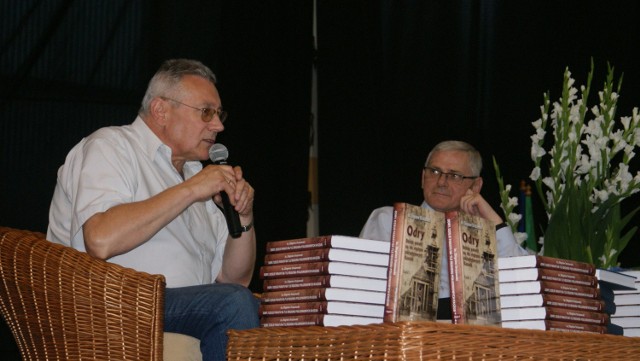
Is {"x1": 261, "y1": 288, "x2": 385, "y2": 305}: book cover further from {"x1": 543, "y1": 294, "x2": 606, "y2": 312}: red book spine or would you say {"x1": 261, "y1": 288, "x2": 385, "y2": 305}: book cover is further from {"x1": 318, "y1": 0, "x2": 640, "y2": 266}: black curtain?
{"x1": 318, "y1": 0, "x2": 640, "y2": 266}: black curtain

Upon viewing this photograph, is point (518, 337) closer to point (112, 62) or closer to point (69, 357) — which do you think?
point (69, 357)

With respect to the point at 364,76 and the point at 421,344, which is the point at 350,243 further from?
the point at 364,76

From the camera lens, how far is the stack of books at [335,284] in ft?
6.18

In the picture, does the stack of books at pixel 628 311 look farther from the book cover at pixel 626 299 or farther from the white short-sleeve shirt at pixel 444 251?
the white short-sleeve shirt at pixel 444 251

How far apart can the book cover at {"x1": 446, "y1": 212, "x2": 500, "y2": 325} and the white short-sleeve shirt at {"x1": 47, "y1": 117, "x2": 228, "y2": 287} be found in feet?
3.07

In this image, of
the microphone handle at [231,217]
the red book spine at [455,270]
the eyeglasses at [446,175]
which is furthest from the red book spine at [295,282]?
the eyeglasses at [446,175]

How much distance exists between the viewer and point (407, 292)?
72.4 inches

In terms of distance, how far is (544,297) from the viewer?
1998mm

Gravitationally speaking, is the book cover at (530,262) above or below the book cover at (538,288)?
above

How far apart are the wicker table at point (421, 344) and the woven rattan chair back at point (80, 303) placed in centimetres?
23

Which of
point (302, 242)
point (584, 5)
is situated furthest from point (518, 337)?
point (584, 5)

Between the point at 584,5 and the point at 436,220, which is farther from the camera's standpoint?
the point at 584,5

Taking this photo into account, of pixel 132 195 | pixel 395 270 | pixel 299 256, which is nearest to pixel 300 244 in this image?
pixel 299 256

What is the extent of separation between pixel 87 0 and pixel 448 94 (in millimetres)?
1862
